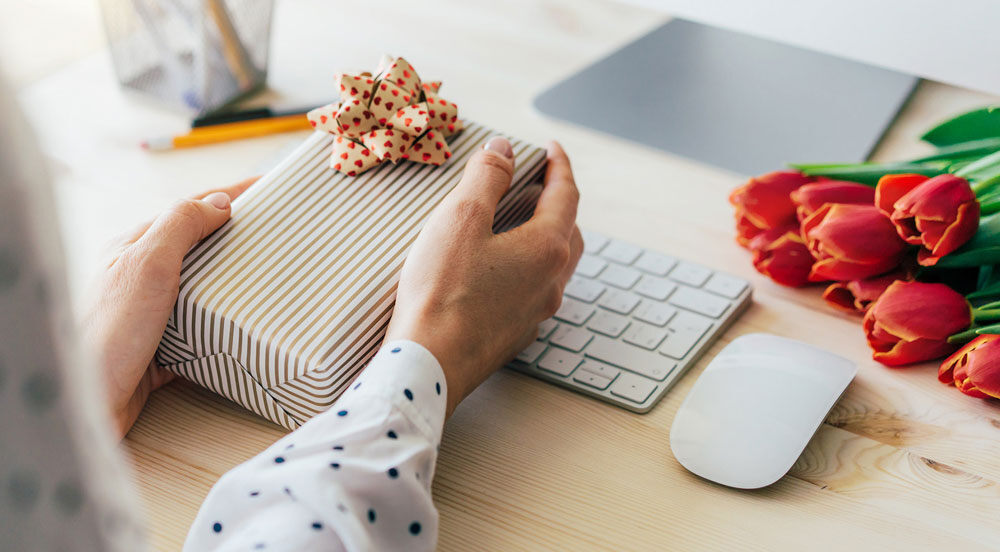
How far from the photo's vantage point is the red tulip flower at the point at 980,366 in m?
0.55

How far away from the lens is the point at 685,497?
0.51 metres

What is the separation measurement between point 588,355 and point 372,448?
22cm

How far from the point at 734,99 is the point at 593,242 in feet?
0.98

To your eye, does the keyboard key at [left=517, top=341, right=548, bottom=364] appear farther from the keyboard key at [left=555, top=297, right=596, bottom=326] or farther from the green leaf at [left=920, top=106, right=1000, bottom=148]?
the green leaf at [left=920, top=106, right=1000, bottom=148]

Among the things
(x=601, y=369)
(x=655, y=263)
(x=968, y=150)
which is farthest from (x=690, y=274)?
(x=968, y=150)

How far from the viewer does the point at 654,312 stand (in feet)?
2.10

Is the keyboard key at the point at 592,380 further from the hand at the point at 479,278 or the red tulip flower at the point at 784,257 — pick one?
the red tulip flower at the point at 784,257

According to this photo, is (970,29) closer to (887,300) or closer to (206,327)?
(887,300)

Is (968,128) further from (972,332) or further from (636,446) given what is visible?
(636,446)

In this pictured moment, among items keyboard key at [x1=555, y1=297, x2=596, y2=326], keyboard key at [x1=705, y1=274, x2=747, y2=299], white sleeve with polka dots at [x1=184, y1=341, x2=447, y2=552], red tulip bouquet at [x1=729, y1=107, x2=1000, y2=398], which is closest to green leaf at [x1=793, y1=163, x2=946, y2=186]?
red tulip bouquet at [x1=729, y1=107, x2=1000, y2=398]

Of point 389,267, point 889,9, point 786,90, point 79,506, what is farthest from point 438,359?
point 786,90

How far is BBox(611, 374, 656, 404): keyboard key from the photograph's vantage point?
1.88 ft

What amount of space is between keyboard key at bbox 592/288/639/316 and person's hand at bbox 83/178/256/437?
0.28 metres

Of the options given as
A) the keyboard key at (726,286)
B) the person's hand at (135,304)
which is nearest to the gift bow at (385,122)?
the person's hand at (135,304)
